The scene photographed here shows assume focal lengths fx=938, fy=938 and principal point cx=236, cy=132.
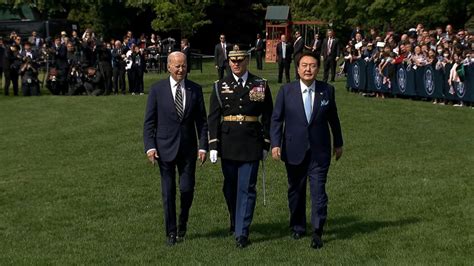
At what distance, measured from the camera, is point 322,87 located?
9250 mm

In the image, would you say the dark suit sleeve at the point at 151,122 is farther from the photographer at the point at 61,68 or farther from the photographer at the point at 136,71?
the photographer at the point at 61,68

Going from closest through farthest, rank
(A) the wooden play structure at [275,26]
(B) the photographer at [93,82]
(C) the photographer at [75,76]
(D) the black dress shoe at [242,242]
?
(D) the black dress shoe at [242,242] → (B) the photographer at [93,82] → (C) the photographer at [75,76] → (A) the wooden play structure at [275,26]

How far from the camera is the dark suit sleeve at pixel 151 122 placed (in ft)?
30.6

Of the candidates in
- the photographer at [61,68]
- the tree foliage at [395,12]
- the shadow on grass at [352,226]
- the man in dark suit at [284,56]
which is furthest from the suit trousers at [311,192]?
the tree foliage at [395,12]

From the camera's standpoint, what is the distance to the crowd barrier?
24417 millimetres

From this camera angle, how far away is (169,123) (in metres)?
9.32

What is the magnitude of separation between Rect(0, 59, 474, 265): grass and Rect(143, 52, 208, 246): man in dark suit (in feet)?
1.94

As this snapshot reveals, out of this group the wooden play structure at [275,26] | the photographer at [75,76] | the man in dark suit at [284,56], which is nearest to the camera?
the photographer at [75,76]

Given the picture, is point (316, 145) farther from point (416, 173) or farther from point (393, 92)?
point (393, 92)

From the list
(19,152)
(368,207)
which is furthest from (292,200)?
(19,152)

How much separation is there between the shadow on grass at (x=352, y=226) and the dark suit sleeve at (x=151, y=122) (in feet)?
6.65

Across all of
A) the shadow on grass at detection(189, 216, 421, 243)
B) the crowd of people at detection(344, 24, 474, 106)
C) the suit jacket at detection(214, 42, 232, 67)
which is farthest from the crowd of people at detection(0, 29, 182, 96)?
the shadow on grass at detection(189, 216, 421, 243)

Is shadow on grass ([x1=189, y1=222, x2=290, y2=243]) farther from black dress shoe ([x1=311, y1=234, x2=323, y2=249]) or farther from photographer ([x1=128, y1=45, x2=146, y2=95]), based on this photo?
photographer ([x1=128, y1=45, x2=146, y2=95])

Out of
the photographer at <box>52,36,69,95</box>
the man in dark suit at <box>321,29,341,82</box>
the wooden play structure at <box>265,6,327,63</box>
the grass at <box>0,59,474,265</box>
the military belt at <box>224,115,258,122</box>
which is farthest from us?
the wooden play structure at <box>265,6,327,63</box>
